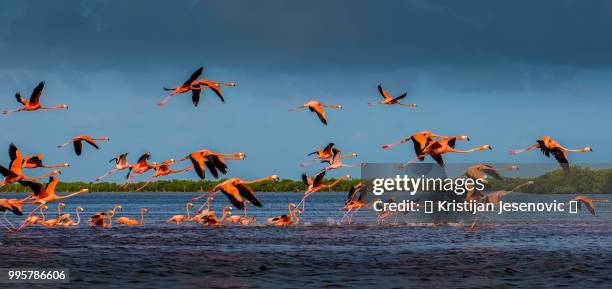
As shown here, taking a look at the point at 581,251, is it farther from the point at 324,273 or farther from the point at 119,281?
the point at 119,281

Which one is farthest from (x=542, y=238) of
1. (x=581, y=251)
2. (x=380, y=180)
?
(x=380, y=180)

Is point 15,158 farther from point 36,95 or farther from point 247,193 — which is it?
point 247,193

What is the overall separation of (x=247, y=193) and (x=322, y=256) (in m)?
4.73

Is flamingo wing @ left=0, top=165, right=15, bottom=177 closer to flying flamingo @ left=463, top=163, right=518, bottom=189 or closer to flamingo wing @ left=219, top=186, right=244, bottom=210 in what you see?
flamingo wing @ left=219, top=186, right=244, bottom=210

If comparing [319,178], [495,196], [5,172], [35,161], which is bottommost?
[5,172]

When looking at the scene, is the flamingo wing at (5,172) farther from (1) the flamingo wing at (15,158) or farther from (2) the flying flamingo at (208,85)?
(2) the flying flamingo at (208,85)

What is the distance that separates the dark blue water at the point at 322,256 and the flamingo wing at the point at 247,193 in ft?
6.23

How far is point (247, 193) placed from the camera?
27.5 m

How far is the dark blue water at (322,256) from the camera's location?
82.0 ft

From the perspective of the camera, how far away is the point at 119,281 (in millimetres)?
24797

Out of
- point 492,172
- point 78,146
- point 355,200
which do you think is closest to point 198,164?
point 78,146

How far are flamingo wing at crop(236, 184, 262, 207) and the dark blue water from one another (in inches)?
74.7

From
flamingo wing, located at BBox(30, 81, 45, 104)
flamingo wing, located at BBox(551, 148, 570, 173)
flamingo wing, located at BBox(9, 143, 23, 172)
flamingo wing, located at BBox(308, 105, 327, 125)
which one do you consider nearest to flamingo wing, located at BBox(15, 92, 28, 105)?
flamingo wing, located at BBox(30, 81, 45, 104)

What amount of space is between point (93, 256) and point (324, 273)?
839cm
